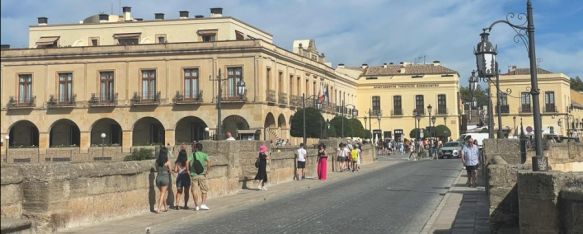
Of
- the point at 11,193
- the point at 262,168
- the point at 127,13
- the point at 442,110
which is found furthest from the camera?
the point at 442,110

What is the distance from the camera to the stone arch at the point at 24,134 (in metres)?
62.2

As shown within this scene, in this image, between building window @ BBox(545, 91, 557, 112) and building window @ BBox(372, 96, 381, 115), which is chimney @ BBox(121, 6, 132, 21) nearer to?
building window @ BBox(372, 96, 381, 115)

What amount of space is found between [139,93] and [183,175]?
46942 mm

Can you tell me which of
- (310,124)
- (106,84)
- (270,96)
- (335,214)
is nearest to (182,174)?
(335,214)

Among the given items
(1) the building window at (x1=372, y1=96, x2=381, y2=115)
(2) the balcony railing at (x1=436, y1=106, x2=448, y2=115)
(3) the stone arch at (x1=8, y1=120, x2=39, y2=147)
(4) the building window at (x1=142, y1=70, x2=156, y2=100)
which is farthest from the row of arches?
(2) the balcony railing at (x1=436, y1=106, x2=448, y2=115)

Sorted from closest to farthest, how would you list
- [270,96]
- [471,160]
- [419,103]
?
[471,160] < [270,96] < [419,103]

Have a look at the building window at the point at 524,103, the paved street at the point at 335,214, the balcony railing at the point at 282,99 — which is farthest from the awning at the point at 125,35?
the building window at the point at 524,103

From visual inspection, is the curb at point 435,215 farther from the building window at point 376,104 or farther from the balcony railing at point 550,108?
the building window at point 376,104

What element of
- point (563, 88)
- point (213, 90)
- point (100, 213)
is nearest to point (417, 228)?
point (100, 213)

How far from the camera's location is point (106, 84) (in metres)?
60.1

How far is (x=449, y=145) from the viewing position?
5134cm

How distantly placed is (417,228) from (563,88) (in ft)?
269

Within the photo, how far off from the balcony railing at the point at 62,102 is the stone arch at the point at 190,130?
1017cm

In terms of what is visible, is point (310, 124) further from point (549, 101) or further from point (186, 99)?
point (549, 101)
